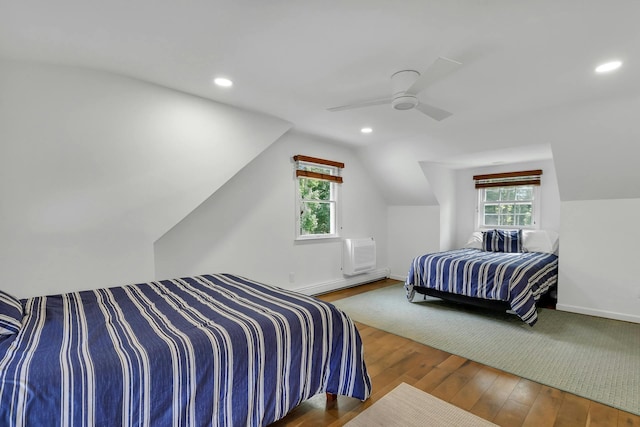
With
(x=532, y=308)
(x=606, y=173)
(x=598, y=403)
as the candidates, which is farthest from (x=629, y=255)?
(x=598, y=403)

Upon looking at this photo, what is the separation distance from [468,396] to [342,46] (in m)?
2.43

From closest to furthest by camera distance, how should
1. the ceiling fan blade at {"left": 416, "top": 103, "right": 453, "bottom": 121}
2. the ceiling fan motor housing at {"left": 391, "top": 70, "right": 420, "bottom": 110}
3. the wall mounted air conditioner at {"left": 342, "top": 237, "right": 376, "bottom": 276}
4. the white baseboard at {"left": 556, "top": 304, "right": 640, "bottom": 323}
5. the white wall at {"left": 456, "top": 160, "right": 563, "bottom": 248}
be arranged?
the ceiling fan motor housing at {"left": 391, "top": 70, "right": 420, "bottom": 110}, the ceiling fan blade at {"left": 416, "top": 103, "right": 453, "bottom": 121}, the white baseboard at {"left": 556, "top": 304, "right": 640, "bottom": 323}, the white wall at {"left": 456, "top": 160, "right": 563, "bottom": 248}, the wall mounted air conditioner at {"left": 342, "top": 237, "right": 376, "bottom": 276}

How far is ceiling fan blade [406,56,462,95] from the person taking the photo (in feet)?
5.77

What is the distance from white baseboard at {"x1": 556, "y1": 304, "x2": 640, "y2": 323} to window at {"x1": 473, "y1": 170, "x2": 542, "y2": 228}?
1502mm

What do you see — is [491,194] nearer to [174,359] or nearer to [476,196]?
[476,196]

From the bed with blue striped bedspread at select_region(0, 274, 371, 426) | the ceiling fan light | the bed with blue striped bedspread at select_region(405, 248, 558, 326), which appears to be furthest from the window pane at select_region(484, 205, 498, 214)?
the bed with blue striped bedspread at select_region(0, 274, 371, 426)

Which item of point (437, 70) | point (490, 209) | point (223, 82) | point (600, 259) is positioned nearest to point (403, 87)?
point (437, 70)

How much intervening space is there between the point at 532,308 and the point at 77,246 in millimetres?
4174

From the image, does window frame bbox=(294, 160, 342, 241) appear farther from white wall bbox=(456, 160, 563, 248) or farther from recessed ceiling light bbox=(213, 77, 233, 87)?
white wall bbox=(456, 160, 563, 248)

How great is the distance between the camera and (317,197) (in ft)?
15.1

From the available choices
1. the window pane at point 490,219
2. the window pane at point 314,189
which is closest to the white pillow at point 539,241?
the window pane at point 490,219

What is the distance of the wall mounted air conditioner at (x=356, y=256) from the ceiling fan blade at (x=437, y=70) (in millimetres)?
3066

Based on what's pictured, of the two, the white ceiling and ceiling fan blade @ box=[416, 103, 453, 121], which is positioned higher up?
the white ceiling

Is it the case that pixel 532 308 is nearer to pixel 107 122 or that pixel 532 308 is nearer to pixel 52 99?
pixel 107 122
